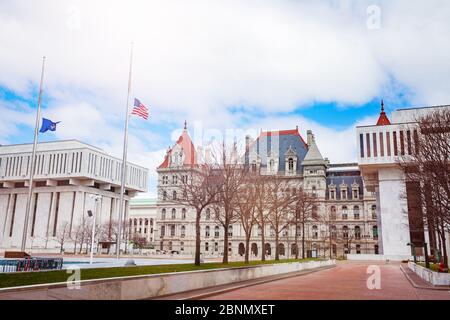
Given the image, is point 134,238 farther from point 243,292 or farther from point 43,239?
point 243,292

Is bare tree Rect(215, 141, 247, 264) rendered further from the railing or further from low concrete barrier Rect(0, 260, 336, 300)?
the railing

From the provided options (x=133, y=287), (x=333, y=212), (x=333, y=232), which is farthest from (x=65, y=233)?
(x=133, y=287)

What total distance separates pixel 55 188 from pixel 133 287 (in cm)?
11233

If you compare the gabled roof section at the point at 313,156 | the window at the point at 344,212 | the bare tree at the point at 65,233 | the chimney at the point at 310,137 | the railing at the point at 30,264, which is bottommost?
the railing at the point at 30,264

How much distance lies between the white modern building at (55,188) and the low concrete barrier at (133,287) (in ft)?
302

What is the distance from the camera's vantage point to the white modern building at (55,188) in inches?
4336

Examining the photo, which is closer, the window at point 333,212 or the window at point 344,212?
the window at point 333,212

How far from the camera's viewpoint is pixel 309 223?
89.2 metres

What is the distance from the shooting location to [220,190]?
Result: 24734 millimetres

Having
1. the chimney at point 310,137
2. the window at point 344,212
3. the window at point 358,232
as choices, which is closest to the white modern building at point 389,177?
the window at point 358,232

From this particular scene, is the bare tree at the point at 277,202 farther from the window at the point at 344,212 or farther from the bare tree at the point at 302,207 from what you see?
the window at the point at 344,212

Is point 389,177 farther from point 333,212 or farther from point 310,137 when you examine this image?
point 310,137
